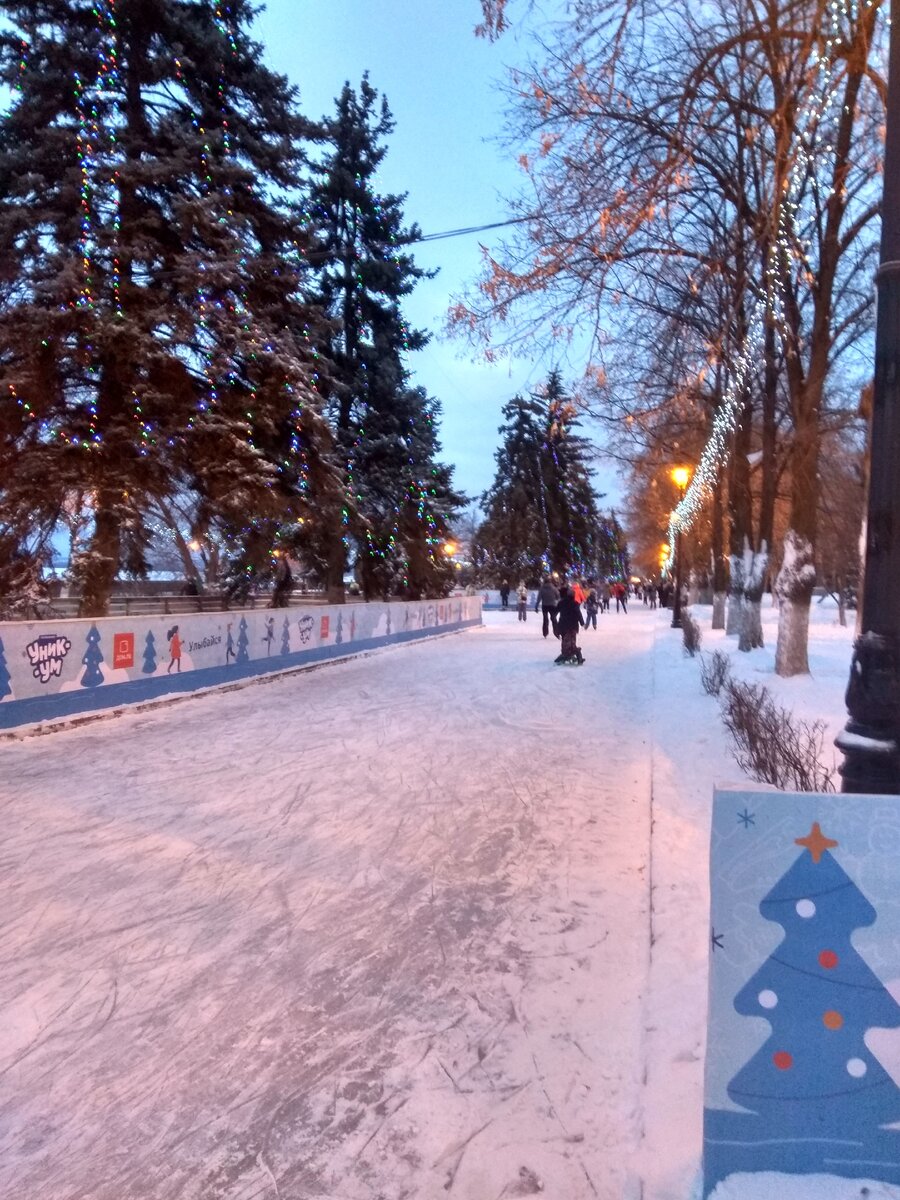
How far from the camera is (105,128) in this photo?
17.4m

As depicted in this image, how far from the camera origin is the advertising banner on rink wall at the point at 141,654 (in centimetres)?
1100

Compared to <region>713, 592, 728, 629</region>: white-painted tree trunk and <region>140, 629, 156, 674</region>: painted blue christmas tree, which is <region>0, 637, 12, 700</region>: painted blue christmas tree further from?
<region>713, 592, 728, 629</region>: white-painted tree trunk

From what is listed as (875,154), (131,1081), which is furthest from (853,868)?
(875,154)

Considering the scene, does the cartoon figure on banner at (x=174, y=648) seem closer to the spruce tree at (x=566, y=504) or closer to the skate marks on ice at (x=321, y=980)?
the skate marks on ice at (x=321, y=980)

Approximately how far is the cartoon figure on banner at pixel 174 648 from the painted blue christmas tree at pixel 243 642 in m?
1.98

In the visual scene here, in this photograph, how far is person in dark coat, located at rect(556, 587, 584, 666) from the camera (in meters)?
18.8

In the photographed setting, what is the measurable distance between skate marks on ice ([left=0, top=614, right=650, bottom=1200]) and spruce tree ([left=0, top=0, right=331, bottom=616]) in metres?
9.29

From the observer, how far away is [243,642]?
16.4 m

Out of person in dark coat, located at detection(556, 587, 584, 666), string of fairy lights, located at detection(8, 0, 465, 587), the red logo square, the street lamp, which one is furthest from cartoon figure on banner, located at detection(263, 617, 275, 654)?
the street lamp

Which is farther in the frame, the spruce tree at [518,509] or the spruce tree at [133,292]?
the spruce tree at [518,509]

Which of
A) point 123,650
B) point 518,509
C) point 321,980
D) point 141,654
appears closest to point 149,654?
point 141,654

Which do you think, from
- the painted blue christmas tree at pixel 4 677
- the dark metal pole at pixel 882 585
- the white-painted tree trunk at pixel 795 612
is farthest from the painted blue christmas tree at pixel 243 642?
the dark metal pole at pixel 882 585

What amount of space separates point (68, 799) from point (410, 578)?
24.7 metres

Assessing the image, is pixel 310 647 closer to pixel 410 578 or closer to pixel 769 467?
pixel 769 467
